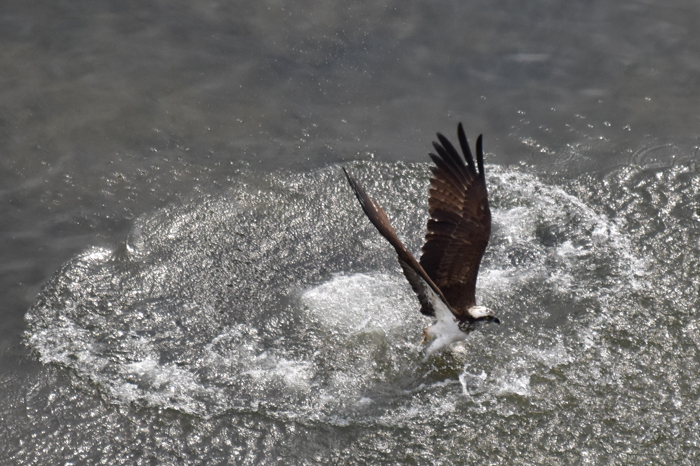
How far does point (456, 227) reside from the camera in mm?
5352

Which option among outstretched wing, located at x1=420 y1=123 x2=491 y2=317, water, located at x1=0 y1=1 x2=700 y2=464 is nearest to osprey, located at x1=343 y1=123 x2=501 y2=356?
outstretched wing, located at x1=420 y1=123 x2=491 y2=317

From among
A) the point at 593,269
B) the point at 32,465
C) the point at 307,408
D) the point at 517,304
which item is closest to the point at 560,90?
the point at 593,269

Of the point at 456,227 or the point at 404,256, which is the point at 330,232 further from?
the point at 404,256

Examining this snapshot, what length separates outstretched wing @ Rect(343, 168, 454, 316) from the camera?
14.5 ft

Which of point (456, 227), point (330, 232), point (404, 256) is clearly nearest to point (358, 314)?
point (330, 232)

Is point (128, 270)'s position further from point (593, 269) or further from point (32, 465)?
point (593, 269)

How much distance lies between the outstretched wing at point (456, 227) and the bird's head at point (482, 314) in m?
0.08

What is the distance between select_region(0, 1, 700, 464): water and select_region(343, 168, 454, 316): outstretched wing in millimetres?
689

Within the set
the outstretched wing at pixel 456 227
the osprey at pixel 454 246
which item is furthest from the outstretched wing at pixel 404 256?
the outstretched wing at pixel 456 227

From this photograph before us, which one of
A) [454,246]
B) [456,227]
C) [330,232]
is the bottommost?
[454,246]

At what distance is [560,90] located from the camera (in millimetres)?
8211

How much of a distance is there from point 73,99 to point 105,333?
3171 millimetres

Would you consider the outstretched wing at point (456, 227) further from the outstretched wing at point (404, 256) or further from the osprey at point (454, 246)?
the outstretched wing at point (404, 256)

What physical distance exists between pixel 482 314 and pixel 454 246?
55 cm
